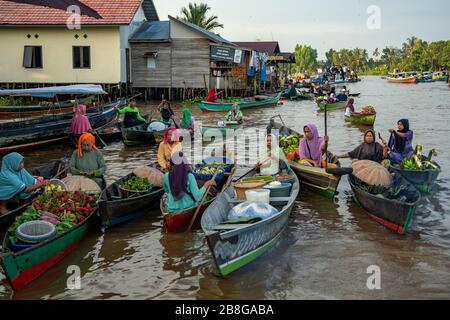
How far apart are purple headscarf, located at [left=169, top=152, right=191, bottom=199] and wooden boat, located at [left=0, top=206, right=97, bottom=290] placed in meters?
1.41

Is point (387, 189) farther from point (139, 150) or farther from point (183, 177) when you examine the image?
point (139, 150)

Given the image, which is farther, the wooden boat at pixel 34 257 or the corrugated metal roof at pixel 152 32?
the corrugated metal roof at pixel 152 32

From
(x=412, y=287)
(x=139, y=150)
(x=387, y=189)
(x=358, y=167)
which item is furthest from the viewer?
(x=139, y=150)

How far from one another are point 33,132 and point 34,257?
32.8 feet

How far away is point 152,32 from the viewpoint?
29750mm

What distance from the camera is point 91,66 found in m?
27.1

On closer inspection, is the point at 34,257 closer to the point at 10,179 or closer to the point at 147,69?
the point at 10,179

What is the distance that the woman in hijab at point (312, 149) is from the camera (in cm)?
998

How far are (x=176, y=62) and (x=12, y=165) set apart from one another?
22099mm

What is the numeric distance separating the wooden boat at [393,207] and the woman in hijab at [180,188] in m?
2.80

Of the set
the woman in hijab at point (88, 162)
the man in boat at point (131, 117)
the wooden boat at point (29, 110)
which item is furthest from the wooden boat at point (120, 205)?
the wooden boat at point (29, 110)

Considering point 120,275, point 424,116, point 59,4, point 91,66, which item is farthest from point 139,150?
point 424,116

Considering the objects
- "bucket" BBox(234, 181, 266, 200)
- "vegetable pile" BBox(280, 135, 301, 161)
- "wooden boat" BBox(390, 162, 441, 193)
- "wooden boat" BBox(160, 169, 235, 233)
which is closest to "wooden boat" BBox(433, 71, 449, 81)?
"vegetable pile" BBox(280, 135, 301, 161)

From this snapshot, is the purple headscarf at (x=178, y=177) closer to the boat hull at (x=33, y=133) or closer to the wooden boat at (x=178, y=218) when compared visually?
the wooden boat at (x=178, y=218)
